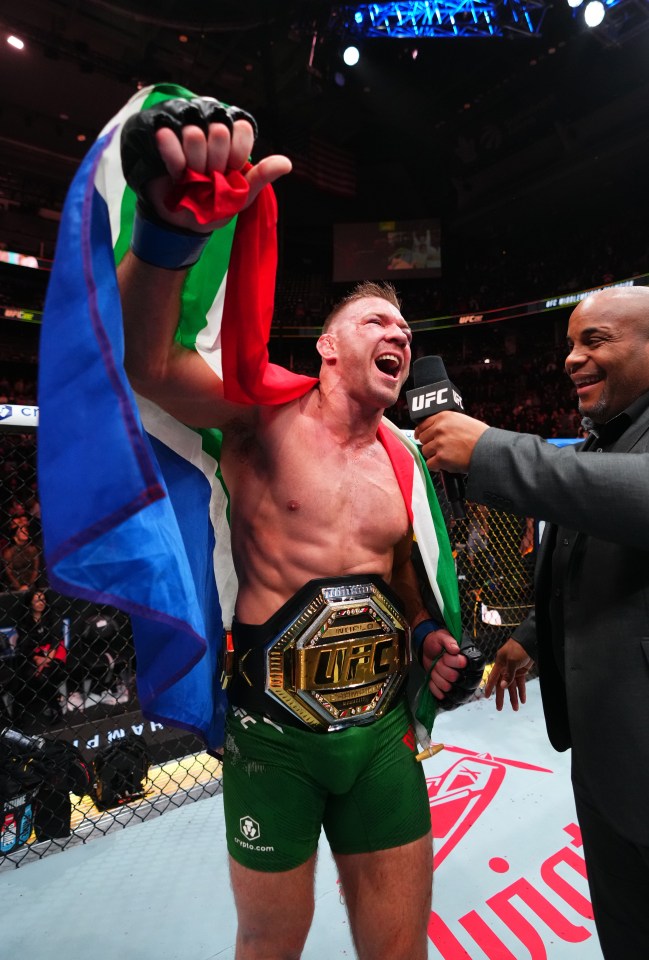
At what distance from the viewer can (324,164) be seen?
52.0 ft

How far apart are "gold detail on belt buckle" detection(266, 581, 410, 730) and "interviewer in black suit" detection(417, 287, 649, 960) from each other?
14.9 inches

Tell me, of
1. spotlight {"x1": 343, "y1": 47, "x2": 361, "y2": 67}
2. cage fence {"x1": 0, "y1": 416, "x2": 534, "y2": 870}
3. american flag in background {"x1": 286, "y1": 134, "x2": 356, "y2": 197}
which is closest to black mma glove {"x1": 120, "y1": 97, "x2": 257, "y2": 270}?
cage fence {"x1": 0, "y1": 416, "x2": 534, "y2": 870}

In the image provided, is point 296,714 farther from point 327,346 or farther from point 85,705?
point 85,705

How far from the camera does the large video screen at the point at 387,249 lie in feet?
59.6

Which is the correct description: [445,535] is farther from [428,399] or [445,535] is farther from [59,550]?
[59,550]

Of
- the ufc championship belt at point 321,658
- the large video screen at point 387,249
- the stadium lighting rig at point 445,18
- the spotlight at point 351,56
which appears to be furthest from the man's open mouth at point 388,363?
the large video screen at point 387,249

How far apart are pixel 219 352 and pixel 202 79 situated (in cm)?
1542

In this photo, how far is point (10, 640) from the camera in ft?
9.72

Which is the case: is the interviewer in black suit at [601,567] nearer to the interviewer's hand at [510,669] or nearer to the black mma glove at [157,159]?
the interviewer's hand at [510,669]

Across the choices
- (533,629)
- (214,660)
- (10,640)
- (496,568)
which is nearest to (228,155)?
(214,660)

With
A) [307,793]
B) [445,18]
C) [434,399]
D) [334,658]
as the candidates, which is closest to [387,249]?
[445,18]

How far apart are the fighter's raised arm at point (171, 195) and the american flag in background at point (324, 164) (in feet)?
53.4

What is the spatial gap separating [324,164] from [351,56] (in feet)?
12.4

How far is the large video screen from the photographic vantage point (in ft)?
59.6
